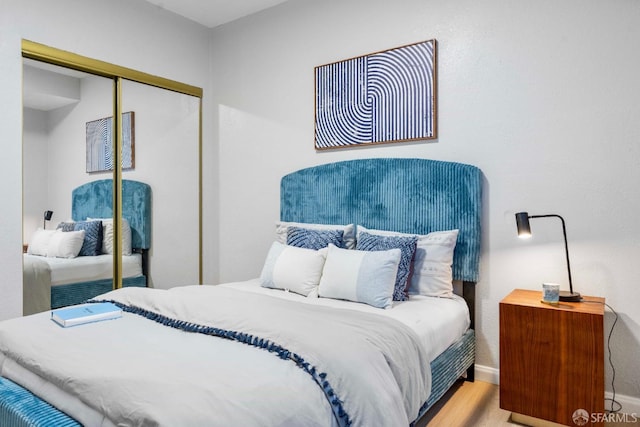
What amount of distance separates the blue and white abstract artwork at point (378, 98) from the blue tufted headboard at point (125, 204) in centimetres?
145

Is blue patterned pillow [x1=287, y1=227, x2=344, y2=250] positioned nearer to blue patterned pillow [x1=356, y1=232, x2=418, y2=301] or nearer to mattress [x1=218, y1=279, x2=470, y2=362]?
blue patterned pillow [x1=356, y1=232, x2=418, y2=301]

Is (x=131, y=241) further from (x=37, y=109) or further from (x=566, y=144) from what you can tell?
(x=566, y=144)

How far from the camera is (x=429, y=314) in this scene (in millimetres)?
2174

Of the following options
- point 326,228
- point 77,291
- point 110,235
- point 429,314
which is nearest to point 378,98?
point 326,228

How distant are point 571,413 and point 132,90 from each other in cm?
347

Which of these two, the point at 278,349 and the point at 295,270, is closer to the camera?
the point at 278,349

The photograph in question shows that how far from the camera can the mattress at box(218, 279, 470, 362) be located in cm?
203

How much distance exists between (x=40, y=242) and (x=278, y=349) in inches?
87.0

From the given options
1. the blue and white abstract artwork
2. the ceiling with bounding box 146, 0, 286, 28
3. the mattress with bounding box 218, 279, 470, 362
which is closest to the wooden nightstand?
the mattress with bounding box 218, 279, 470, 362

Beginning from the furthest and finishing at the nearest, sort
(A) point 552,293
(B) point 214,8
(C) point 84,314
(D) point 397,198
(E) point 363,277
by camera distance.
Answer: (B) point 214,8
(D) point 397,198
(E) point 363,277
(A) point 552,293
(C) point 84,314

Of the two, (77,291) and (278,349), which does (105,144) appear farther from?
(278,349)

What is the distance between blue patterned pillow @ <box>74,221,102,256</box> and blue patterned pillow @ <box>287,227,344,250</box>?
1439mm

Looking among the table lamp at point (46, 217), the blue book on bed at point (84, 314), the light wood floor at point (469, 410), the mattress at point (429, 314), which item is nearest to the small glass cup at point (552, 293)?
the mattress at point (429, 314)

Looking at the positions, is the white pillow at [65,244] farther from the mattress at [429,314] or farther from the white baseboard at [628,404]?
the white baseboard at [628,404]
